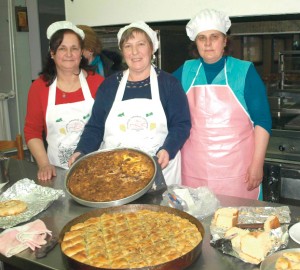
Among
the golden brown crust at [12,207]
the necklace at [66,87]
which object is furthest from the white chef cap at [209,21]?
the golden brown crust at [12,207]

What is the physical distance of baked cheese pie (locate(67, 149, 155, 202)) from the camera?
175 centimetres

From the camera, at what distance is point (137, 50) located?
217 centimetres

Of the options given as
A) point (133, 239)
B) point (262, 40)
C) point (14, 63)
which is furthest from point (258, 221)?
point (14, 63)

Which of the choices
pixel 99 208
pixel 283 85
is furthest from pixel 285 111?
pixel 99 208

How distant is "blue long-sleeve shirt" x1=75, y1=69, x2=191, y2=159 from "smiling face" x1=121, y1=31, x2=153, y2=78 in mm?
115

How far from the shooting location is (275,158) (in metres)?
2.79

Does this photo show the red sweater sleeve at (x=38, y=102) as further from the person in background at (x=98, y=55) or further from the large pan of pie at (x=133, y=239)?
the large pan of pie at (x=133, y=239)

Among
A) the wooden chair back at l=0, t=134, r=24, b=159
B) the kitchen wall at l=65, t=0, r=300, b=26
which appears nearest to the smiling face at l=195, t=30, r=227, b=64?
the kitchen wall at l=65, t=0, r=300, b=26

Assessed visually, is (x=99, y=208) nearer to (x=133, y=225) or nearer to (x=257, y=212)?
(x=133, y=225)

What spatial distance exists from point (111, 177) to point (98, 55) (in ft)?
4.73

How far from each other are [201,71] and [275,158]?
35.5 inches

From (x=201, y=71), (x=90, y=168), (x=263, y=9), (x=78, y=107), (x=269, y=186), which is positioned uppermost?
(x=263, y=9)

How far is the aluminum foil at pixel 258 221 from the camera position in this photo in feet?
4.32

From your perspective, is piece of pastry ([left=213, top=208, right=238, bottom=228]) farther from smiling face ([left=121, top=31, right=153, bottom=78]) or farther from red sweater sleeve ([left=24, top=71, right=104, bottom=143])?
red sweater sleeve ([left=24, top=71, right=104, bottom=143])
